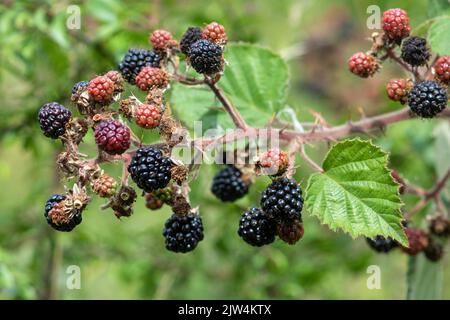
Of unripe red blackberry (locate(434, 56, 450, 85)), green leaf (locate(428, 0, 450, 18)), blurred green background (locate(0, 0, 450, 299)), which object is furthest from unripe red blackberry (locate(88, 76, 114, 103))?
green leaf (locate(428, 0, 450, 18))

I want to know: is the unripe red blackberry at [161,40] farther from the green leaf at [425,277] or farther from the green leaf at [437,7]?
the green leaf at [425,277]

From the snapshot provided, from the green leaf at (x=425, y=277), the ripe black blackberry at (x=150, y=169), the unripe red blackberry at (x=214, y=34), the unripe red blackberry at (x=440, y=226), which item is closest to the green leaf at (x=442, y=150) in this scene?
the green leaf at (x=425, y=277)

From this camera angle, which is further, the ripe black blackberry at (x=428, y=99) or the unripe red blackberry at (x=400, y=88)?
the unripe red blackberry at (x=400, y=88)

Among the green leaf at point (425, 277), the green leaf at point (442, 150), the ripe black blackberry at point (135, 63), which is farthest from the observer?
the green leaf at point (442, 150)

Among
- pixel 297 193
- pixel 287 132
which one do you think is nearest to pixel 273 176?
pixel 297 193

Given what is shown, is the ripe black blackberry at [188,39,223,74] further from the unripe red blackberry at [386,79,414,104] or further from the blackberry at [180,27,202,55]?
the unripe red blackberry at [386,79,414,104]
